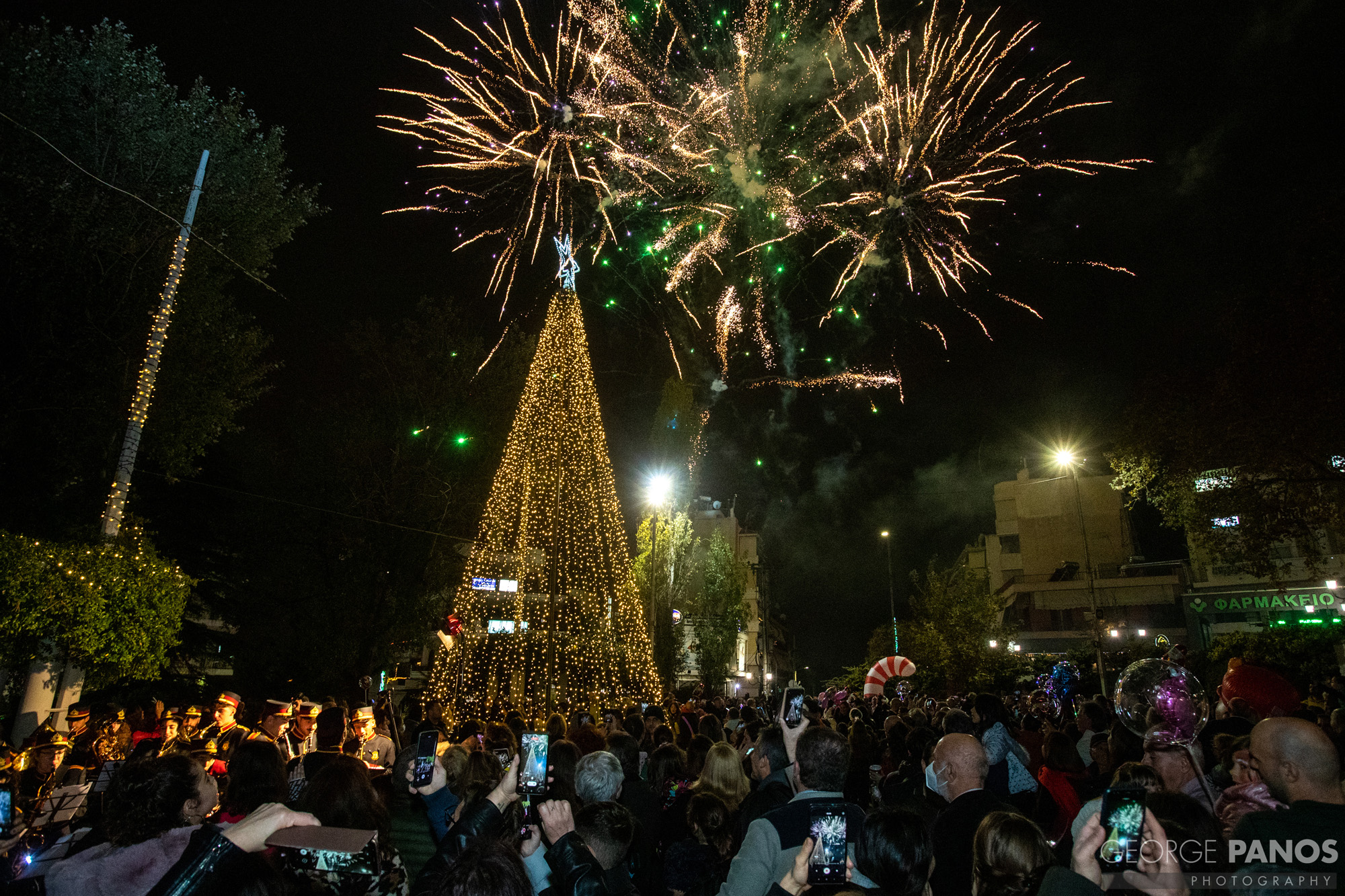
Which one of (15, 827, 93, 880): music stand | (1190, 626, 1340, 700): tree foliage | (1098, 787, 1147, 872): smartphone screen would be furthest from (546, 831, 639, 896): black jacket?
(1190, 626, 1340, 700): tree foliage

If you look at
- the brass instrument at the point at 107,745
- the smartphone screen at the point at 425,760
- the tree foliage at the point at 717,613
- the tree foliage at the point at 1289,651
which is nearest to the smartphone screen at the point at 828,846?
the smartphone screen at the point at 425,760

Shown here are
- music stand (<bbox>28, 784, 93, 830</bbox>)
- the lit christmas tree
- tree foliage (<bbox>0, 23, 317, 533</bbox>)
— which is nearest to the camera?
music stand (<bbox>28, 784, 93, 830</bbox>)

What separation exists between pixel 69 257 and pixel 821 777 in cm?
1634

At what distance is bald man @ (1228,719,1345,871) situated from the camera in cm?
282

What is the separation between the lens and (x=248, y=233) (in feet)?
52.7

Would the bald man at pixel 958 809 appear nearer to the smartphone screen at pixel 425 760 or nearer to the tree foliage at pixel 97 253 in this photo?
the smartphone screen at pixel 425 760

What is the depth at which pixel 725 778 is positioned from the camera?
5.04 meters

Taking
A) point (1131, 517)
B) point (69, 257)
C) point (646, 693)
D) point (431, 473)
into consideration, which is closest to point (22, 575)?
point (69, 257)

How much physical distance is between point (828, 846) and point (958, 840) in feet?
5.26

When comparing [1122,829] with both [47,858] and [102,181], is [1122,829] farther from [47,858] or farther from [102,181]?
[102,181]

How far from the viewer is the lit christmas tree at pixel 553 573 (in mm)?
18344

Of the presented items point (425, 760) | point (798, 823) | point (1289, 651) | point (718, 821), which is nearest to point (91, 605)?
point (425, 760)

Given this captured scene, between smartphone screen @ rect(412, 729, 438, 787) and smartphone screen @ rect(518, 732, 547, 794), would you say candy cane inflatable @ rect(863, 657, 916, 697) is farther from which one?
smartphone screen @ rect(518, 732, 547, 794)

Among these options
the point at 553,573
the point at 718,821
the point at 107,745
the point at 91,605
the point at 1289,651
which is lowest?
the point at 107,745
